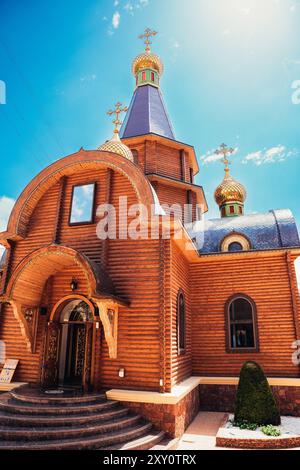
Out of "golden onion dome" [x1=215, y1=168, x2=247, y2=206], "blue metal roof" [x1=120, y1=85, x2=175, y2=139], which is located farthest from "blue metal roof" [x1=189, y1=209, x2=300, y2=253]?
"blue metal roof" [x1=120, y1=85, x2=175, y2=139]

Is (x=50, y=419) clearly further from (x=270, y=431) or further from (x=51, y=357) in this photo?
(x=270, y=431)

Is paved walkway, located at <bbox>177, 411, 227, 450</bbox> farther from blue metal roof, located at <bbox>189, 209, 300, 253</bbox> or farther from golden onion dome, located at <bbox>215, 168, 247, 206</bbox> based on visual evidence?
golden onion dome, located at <bbox>215, 168, 247, 206</bbox>

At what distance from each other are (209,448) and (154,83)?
52.2 feet

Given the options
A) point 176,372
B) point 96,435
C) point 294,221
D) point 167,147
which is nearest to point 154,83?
point 167,147

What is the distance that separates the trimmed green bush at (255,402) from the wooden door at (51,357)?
15.4 ft

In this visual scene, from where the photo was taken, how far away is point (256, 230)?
11086 millimetres

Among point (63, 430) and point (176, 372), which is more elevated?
point (176, 372)

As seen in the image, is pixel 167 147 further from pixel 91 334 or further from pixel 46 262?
pixel 91 334

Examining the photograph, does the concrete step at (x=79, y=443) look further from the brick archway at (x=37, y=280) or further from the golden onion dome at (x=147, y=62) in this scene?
the golden onion dome at (x=147, y=62)

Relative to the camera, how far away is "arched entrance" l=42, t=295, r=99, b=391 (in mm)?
7863

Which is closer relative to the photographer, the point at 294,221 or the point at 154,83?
the point at 294,221

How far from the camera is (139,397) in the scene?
22.2 ft

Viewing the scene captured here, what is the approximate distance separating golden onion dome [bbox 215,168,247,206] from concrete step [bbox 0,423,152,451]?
11.8 meters

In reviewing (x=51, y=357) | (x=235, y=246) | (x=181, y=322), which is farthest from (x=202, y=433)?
(x=235, y=246)
